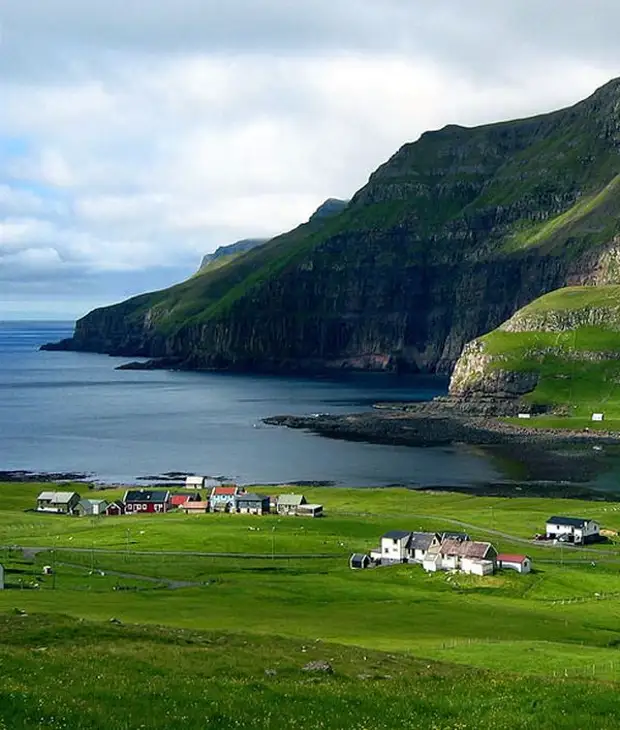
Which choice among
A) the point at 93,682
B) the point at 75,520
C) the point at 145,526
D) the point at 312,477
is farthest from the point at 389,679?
the point at 312,477

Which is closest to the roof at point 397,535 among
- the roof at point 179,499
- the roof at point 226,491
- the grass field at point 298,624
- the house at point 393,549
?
the house at point 393,549

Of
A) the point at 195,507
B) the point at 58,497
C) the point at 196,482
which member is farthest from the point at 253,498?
the point at 196,482

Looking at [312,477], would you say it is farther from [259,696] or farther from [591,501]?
[259,696]

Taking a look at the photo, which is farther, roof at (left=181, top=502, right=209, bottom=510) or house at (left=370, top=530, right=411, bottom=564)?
roof at (left=181, top=502, right=209, bottom=510)

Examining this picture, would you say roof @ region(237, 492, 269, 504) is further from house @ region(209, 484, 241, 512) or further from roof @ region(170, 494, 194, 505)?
roof @ region(170, 494, 194, 505)

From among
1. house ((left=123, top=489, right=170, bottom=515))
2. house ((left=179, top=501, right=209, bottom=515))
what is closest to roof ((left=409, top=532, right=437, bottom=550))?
house ((left=179, top=501, right=209, bottom=515))

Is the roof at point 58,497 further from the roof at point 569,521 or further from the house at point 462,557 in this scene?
the roof at point 569,521
